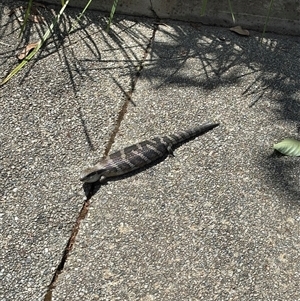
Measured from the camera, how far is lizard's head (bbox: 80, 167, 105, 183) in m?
3.66

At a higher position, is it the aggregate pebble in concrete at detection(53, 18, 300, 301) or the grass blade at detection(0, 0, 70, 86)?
the grass blade at detection(0, 0, 70, 86)

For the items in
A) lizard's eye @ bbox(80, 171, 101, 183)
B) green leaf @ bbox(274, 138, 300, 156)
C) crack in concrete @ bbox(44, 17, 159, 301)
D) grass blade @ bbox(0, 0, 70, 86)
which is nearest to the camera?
crack in concrete @ bbox(44, 17, 159, 301)

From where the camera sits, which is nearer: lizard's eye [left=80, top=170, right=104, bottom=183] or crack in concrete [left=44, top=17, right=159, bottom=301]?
crack in concrete [left=44, top=17, right=159, bottom=301]

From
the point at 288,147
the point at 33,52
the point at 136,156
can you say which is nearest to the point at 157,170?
the point at 136,156

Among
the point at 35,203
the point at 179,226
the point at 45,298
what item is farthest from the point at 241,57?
the point at 45,298

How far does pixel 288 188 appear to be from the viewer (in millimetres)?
3834

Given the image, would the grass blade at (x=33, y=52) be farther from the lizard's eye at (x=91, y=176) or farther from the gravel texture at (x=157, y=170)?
the lizard's eye at (x=91, y=176)

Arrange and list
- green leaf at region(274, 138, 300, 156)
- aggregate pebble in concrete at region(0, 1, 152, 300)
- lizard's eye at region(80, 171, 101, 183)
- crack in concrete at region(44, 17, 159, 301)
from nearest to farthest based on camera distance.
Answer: crack in concrete at region(44, 17, 159, 301) < aggregate pebble in concrete at region(0, 1, 152, 300) < lizard's eye at region(80, 171, 101, 183) < green leaf at region(274, 138, 300, 156)

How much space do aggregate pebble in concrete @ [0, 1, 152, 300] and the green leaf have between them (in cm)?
138

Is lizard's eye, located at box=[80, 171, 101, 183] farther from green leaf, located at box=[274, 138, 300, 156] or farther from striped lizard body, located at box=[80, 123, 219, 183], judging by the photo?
green leaf, located at box=[274, 138, 300, 156]

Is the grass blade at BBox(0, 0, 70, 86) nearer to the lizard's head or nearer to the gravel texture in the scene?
the gravel texture

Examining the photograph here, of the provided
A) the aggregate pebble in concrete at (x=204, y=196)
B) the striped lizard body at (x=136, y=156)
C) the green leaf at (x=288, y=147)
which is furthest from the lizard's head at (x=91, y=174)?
the green leaf at (x=288, y=147)

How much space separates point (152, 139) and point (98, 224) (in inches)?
37.0

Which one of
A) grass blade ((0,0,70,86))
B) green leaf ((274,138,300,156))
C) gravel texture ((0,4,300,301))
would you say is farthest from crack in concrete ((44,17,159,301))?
green leaf ((274,138,300,156))
